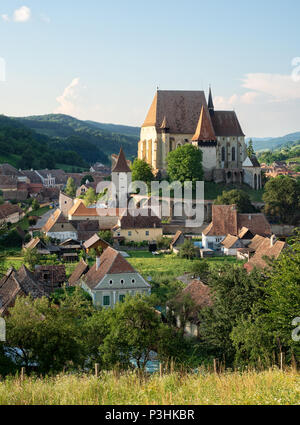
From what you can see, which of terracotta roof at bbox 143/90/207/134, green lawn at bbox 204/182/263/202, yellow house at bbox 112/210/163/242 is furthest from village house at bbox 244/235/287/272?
terracotta roof at bbox 143/90/207/134

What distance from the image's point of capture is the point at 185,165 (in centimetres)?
5797

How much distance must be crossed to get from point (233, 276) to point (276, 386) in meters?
10.4

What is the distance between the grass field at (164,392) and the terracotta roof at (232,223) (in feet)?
125

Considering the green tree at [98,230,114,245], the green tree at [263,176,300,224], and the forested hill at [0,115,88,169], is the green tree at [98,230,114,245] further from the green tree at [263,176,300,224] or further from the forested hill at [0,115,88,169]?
the forested hill at [0,115,88,169]

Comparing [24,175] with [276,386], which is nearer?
[276,386]

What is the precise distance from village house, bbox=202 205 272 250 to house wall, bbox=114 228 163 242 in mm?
4458

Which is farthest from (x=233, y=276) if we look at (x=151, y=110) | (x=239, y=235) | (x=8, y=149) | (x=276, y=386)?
(x=8, y=149)

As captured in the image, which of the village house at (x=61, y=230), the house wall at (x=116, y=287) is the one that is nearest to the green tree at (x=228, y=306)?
the house wall at (x=116, y=287)

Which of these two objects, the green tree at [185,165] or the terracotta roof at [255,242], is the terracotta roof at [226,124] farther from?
the terracotta roof at [255,242]

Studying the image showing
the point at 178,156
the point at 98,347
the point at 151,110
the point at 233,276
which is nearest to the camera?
the point at 98,347

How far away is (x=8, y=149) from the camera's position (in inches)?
4779

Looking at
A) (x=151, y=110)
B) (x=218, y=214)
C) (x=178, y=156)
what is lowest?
(x=218, y=214)
